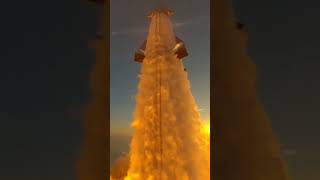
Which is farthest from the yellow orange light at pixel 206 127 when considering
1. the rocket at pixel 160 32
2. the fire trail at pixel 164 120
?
the rocket at pixel 160 32

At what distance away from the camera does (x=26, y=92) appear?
2.51 meters

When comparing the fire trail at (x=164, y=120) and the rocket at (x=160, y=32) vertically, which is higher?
the rocket at (x=160, y=32)

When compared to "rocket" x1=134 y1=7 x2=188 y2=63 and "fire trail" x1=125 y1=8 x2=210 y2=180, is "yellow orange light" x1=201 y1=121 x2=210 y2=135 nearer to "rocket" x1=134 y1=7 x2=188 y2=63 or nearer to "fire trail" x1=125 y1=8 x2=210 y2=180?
"fire trail" x1=125 y1=8 x2=210 y2=180

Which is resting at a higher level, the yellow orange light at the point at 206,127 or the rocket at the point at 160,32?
the rocket at the point at 160,32

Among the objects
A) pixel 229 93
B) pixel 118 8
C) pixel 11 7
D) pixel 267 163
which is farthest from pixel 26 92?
pixel 267 163

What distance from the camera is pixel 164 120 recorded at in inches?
120

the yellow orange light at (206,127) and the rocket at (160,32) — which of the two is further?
the rocket at (160,32)

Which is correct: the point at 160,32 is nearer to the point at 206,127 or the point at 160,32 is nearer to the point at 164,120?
the point at 164,120

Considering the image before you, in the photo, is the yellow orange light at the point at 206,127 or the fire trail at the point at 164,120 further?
the fire trail at the point at 164,120

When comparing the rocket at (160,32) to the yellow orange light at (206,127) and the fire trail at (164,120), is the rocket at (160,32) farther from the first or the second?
the yellow orange light at (206,127)

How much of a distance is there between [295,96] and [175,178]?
3.84ft

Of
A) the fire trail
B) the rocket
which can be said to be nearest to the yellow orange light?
the fire trail

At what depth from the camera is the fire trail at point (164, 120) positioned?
2899 millimetres

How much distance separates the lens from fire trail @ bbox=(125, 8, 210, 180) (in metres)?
2.90
